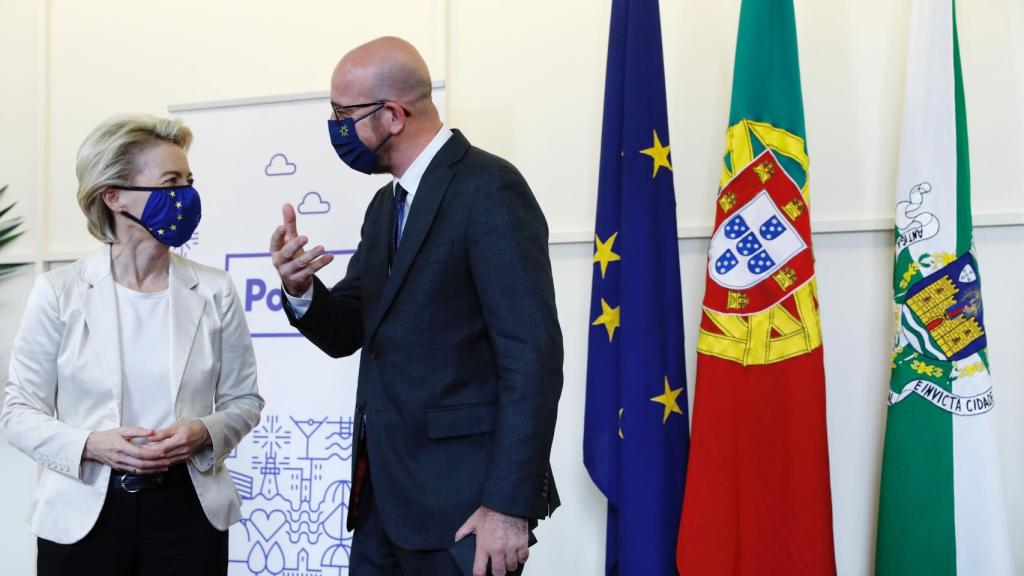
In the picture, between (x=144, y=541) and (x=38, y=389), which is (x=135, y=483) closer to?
(x=144, y=541)

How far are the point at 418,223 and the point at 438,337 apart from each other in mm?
226

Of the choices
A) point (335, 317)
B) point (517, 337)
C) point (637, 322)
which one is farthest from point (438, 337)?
point (637, 322)

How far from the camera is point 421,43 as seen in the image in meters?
3.34

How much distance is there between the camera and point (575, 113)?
316 centimetres

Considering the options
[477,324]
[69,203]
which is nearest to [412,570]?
[477,324]

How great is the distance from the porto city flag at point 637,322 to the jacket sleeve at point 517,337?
1.04m

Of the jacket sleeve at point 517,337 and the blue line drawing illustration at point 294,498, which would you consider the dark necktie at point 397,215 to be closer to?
the jacket sleeve at point 517,337

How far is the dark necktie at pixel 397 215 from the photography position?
71.6 inches

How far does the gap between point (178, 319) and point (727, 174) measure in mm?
1586

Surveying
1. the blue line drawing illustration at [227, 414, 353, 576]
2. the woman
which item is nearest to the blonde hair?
the woman

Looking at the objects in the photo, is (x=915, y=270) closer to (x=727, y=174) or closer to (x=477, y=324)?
(x=727, y=174)

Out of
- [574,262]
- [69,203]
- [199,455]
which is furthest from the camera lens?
[69,203]

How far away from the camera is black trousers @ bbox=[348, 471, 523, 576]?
157cm

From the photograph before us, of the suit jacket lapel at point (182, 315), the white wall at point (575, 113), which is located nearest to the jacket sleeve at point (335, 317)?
the suit jacket lapel at point (182, 315)
